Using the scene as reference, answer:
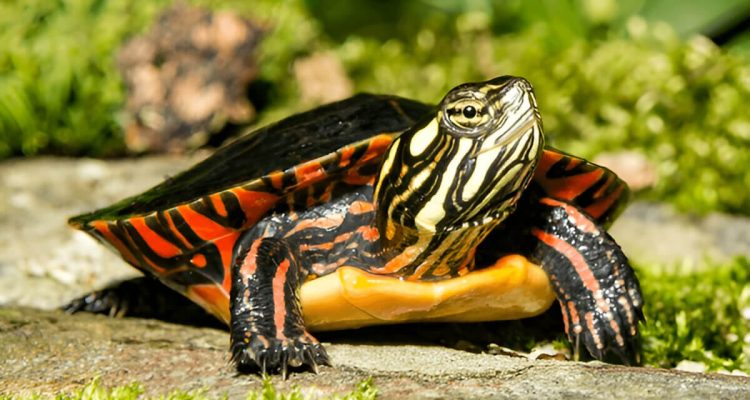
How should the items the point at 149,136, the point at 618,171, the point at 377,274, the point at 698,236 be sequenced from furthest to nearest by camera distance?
1. the point at 149,136
2. the point at 618,171
3. the point at 698,236
4. the point at 377,274

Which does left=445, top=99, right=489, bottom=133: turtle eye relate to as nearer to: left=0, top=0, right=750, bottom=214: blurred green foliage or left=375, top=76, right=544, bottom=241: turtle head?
left=375, top=76, right=544, bottom=241: turtle head

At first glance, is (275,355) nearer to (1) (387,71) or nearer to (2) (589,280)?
(2) (589,280)

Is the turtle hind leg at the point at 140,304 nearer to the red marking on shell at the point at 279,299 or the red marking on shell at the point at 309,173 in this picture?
the red marking on shell at the point at 279,299

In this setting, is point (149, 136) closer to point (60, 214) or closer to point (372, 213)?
point (60, 214)

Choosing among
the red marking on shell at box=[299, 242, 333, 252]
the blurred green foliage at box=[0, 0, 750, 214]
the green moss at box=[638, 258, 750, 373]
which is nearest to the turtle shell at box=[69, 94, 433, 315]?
the red marking on shell at box=[299, 242, 333, 252]

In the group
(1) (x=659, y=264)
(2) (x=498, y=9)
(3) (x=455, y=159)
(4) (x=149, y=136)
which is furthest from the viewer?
(2) (x=498, y=9)

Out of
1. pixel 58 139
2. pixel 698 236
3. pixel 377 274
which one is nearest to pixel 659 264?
pixel 698 236
